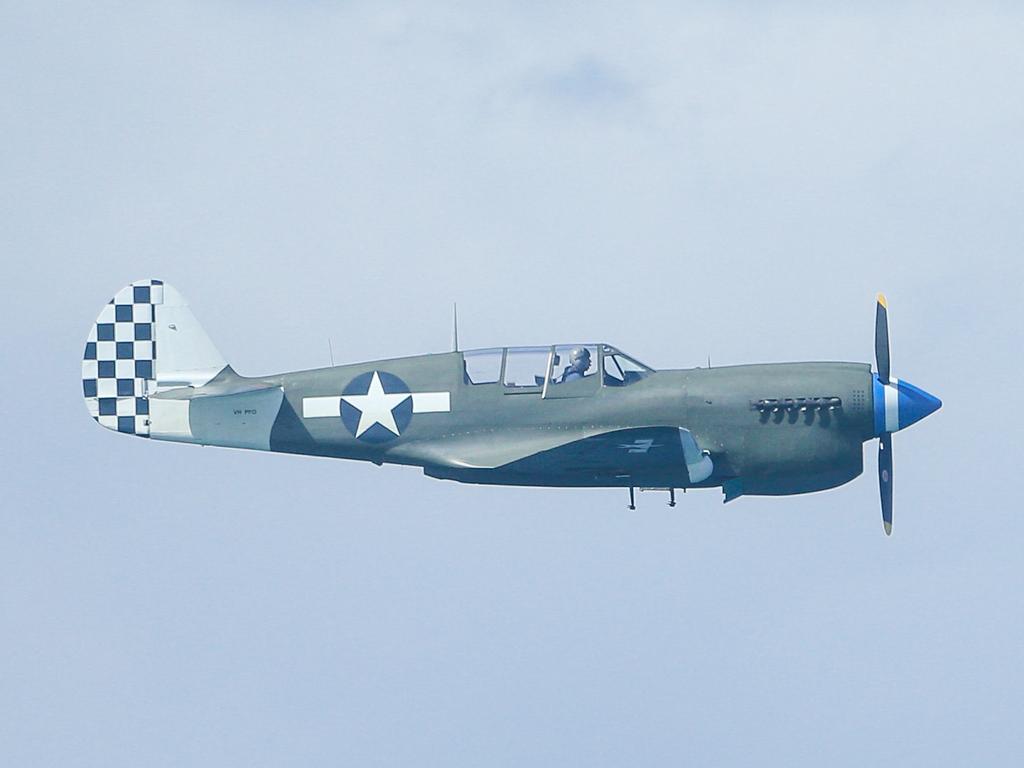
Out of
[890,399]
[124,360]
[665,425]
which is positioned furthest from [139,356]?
[890,399]

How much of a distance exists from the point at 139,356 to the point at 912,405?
9344 millimetres

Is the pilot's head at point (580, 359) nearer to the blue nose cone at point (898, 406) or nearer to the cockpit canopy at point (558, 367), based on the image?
the cockpit canopy at point (558, 367)

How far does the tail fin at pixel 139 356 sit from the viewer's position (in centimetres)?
2345

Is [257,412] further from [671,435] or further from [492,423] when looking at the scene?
[671,435]

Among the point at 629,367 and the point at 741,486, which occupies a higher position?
the point at 629,367

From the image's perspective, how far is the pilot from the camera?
22016mm

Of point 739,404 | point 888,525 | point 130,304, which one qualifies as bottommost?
point 888,525

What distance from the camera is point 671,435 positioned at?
841 inches

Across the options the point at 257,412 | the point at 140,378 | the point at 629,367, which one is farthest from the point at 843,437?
the point at 140,378

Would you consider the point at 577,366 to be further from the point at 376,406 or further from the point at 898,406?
the point at 898,406

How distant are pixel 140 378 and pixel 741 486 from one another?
7.45 meters

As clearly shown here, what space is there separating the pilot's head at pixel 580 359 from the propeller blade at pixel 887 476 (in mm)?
3635

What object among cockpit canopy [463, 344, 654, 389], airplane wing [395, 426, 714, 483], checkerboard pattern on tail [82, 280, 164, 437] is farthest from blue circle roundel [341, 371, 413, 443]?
checkerboard pattern on tail [82, 280, 164, 437]

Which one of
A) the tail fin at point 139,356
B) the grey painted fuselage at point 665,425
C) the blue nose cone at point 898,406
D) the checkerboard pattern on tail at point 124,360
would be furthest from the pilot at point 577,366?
the checkerboard pattern on tail at point 124,360
